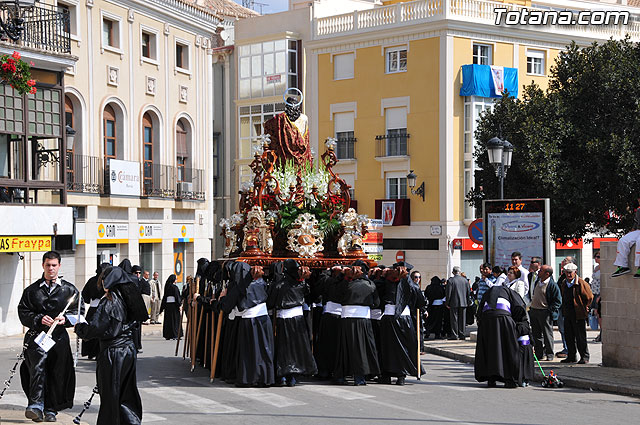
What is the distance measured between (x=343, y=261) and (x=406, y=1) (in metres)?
33.1

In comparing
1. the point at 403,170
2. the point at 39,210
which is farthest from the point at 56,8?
the point at 403,170

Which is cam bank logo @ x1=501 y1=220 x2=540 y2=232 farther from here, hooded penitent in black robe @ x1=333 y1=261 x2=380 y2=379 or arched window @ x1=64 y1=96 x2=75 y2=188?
arched window @ x1=64 y1=96 x2=75 y2=188

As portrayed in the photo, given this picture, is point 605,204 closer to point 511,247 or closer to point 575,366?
point 511,247

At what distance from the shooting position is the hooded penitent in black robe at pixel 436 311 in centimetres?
2364

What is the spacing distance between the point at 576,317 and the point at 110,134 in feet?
59.8

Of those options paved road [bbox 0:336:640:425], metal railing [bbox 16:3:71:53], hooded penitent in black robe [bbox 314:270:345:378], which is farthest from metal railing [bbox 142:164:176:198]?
hooded penitent in black robe [bbox 314:270:345:378]

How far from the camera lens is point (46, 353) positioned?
11656 mm

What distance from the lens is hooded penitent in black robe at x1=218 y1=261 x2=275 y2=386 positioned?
571 inches

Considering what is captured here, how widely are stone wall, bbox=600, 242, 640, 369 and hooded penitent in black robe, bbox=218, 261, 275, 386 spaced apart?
229 inches

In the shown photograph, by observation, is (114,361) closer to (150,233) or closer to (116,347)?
(116,347)

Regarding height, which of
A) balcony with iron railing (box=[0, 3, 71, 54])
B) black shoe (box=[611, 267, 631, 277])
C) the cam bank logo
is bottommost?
black shoe (box=[611, 267, 631, 277])

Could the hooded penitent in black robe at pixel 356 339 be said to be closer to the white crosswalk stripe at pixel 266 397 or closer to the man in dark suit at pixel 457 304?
the white crosswalk stripe at pixel 266 397

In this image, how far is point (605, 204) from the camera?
27.3 m

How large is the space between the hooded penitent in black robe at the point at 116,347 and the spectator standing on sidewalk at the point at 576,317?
925 centimetres
